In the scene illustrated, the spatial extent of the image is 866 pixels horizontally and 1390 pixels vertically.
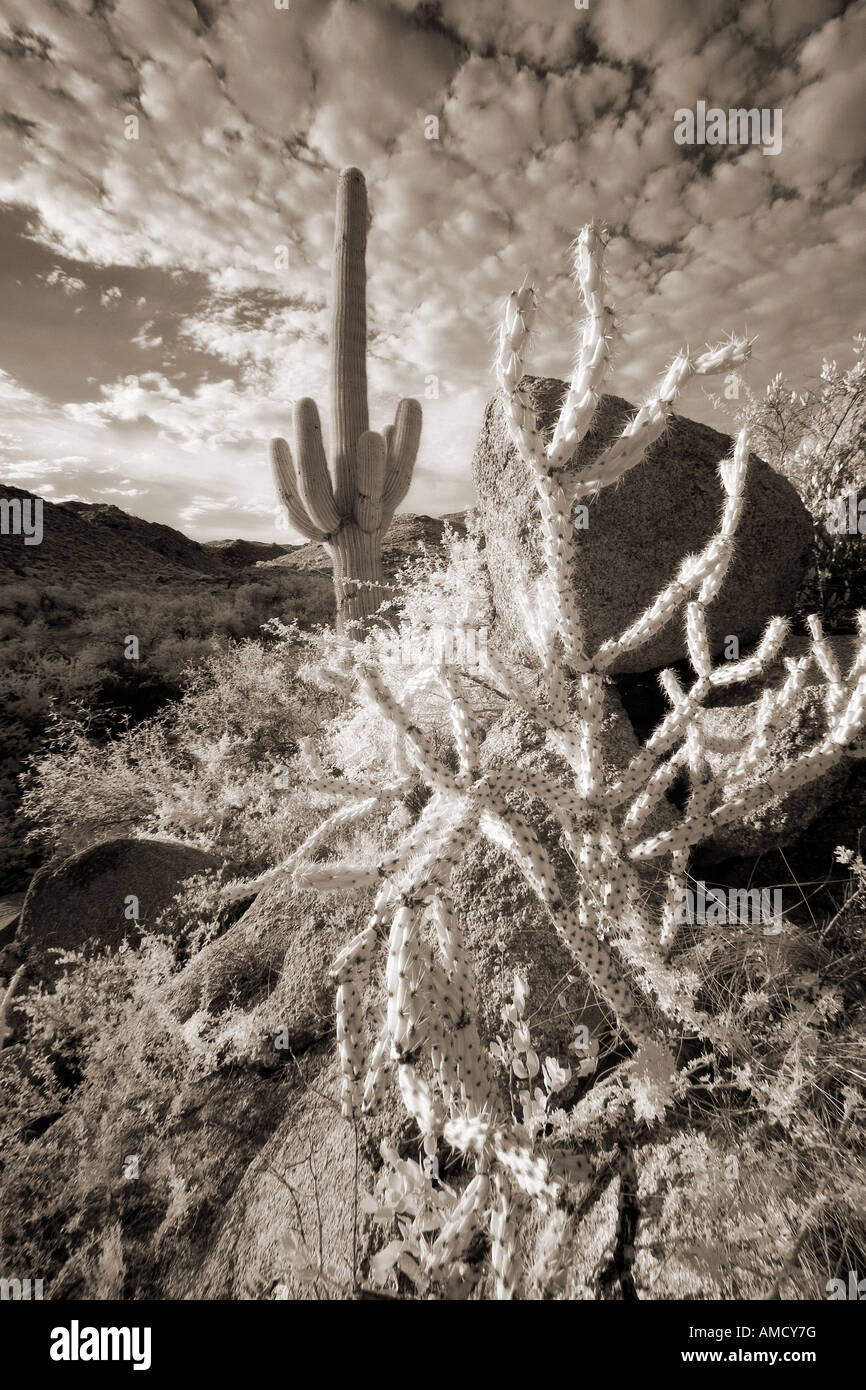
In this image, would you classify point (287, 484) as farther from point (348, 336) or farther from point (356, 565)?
point (348, 336)

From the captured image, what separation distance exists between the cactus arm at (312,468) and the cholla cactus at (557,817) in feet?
21.8

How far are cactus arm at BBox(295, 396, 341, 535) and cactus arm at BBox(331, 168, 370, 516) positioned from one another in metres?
0.24

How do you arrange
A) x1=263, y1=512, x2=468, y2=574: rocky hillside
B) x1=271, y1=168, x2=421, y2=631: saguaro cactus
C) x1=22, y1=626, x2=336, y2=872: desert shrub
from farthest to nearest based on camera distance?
x1=263, y1=512, x2=468, y2=574: rocky hillside
x1=271, y1=168, x2=421, y2=631: saguaro cactus
x1=22, y1=626, x2=336, y2=872: desert shrub

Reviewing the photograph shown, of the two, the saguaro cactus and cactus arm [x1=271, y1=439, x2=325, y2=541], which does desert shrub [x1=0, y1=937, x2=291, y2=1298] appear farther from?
cactus arm [x1=271, y1=439, x2=325, y2=541]

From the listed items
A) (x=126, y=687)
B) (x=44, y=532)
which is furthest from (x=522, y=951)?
(x=44, y=532)

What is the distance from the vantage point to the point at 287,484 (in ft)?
28.1

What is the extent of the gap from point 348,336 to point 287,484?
263 centimetres

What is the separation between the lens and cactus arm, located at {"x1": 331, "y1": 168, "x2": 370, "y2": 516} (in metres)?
8.74

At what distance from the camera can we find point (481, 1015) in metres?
2.67

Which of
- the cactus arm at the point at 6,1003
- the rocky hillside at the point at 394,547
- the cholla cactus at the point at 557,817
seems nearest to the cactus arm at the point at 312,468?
the cholla cactus at the point at 557,817

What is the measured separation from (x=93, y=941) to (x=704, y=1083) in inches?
145

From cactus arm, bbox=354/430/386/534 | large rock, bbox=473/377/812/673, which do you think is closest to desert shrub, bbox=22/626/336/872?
cactus arm, bbox=354/430/386/534

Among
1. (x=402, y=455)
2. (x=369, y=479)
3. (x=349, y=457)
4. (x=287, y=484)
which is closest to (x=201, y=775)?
Answer: (x=287, y=484)
